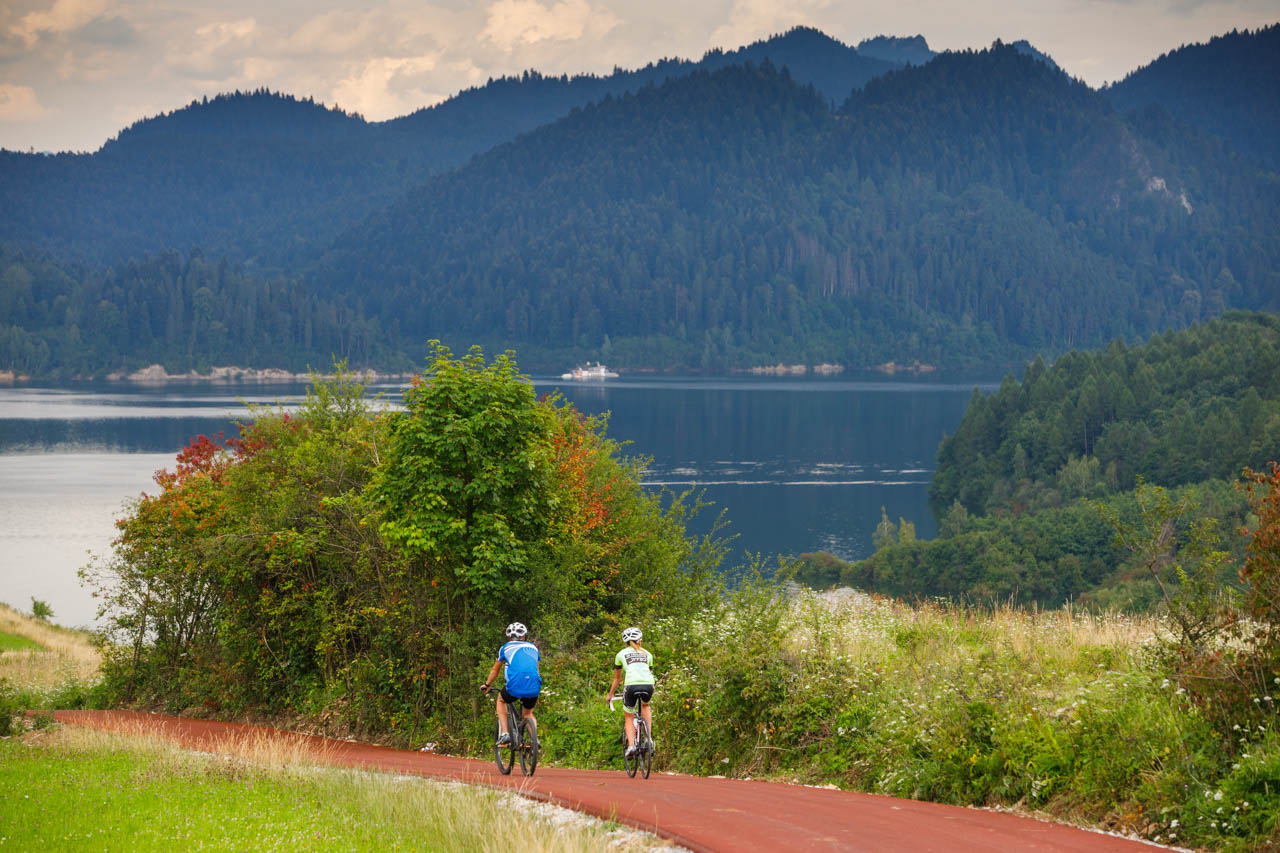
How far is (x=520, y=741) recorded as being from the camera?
1480 centimetres

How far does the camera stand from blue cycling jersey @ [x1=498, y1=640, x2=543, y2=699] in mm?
14719

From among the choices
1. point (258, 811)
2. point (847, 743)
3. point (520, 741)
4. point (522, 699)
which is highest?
point (522, 699)

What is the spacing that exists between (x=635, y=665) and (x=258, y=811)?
457cm

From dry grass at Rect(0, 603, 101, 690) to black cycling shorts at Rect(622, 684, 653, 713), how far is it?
1764 centimetres

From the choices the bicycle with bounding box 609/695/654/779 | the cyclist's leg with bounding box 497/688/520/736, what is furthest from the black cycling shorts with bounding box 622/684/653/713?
the cyclist's leg with bounding box 497/688/520/736

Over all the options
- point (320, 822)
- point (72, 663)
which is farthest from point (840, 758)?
point (72, 663)

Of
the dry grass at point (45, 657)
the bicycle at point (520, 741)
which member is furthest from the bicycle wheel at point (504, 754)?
the dry grass at point (45, 657)

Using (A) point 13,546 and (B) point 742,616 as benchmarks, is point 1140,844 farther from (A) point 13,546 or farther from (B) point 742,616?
(A) point 13,546

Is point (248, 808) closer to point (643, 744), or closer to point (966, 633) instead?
point (643, 744)

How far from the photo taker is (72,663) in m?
38.6

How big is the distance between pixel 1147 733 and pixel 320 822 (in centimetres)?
789

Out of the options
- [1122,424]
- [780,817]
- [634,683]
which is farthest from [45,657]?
[1122,424]

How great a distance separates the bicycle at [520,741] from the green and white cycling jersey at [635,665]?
4.11ft

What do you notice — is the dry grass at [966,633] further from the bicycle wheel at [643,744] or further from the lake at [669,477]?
the lake at [669,477]
